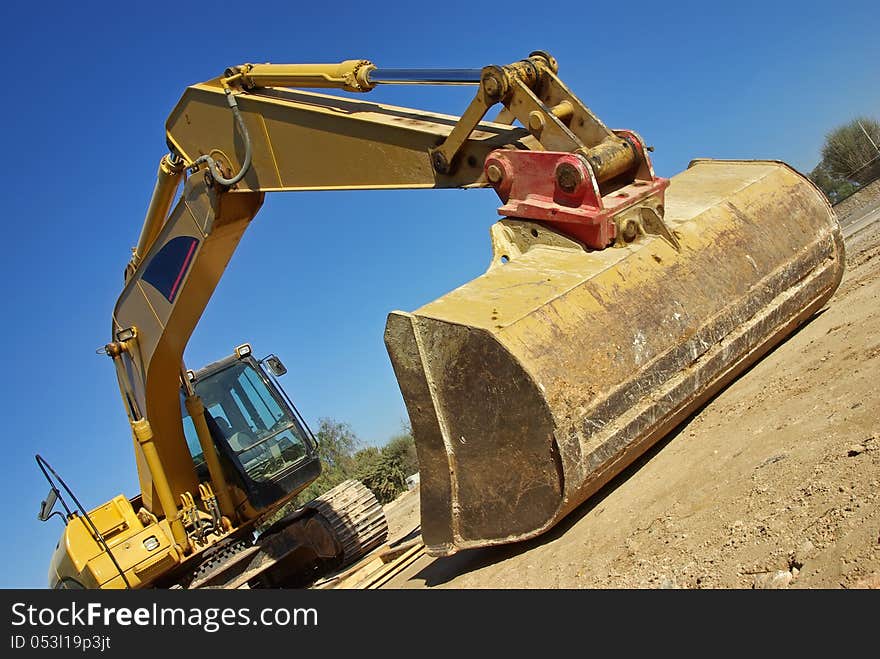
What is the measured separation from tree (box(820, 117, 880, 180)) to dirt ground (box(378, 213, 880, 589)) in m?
30.1

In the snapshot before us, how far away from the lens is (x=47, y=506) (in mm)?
6746

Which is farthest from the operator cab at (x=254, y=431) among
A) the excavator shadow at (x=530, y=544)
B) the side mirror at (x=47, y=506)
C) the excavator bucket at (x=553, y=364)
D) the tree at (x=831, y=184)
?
the tree at (x=831, y=184)

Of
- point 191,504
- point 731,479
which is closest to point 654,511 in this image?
point 731,479

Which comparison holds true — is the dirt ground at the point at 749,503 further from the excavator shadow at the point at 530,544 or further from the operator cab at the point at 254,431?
the operator cab at the point at 254,431

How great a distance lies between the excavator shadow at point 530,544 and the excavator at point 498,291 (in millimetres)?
181

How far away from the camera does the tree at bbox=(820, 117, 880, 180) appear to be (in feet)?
106

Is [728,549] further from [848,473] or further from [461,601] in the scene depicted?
[461,601]

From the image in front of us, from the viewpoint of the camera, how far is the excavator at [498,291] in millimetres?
4039

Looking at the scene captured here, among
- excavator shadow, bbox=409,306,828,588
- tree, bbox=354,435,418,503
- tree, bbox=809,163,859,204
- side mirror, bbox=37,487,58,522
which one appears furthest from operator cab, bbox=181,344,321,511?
tree, bbox=809,163,859,204

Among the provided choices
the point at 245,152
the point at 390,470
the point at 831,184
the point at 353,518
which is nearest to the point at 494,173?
the point at 245,152

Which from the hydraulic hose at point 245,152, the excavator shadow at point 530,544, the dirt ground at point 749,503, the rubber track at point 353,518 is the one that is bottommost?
the dirt ground at point 749,503

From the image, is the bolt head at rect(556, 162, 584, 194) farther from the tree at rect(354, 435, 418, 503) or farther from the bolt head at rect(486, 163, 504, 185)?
the tree at rect(354, 435, 418, 503)

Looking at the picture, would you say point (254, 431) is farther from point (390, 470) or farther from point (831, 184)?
point (831, 184)

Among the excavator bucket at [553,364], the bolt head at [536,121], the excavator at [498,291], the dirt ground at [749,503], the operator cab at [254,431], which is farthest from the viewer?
the operator cab at [254,431]
